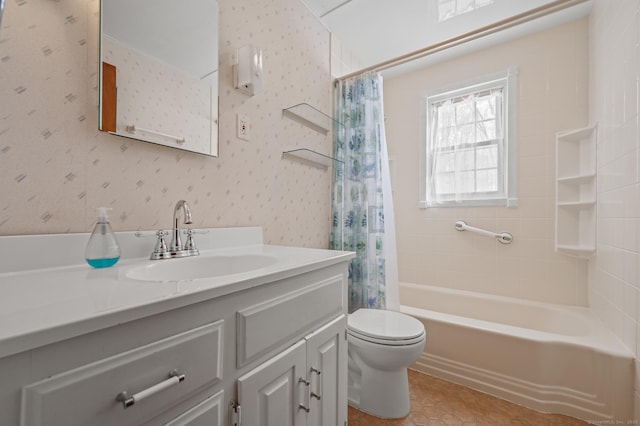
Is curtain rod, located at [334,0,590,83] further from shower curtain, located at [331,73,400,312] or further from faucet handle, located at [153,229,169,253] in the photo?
faucet handle, located at [153,229,169,253]

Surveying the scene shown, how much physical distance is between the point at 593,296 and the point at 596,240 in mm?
376

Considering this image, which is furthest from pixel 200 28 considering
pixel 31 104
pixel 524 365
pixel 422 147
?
pixel 524 365

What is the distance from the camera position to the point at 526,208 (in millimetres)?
2086

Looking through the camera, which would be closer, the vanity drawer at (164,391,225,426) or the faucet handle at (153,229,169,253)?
the vanity drawer at (164,391,225,426)

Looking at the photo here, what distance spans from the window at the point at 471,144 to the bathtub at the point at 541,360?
86 centimetres

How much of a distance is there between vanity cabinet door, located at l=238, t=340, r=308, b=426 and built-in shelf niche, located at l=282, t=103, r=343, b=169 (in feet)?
3.64

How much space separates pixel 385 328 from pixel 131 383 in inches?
48.5

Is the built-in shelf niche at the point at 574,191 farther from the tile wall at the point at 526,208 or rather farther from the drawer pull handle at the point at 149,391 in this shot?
the drawer pull handle at the point at 149,391

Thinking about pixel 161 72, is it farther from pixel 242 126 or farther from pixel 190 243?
pixel 190 243

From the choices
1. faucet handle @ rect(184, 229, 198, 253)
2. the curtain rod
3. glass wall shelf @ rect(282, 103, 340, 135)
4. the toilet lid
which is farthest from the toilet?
the curtain rod

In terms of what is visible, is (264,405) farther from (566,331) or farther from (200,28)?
(566,331)

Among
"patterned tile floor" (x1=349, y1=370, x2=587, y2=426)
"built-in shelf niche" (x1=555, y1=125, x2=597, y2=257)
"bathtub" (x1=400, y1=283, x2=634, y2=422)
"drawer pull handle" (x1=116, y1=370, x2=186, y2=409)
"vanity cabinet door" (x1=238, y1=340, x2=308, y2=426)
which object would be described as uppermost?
"built-in shelf niche" (x1=555, y1=125, x2=597, y2=257)

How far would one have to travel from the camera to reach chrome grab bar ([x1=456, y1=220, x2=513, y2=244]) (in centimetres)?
213

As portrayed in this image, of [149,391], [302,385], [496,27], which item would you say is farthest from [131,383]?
[496,27]
